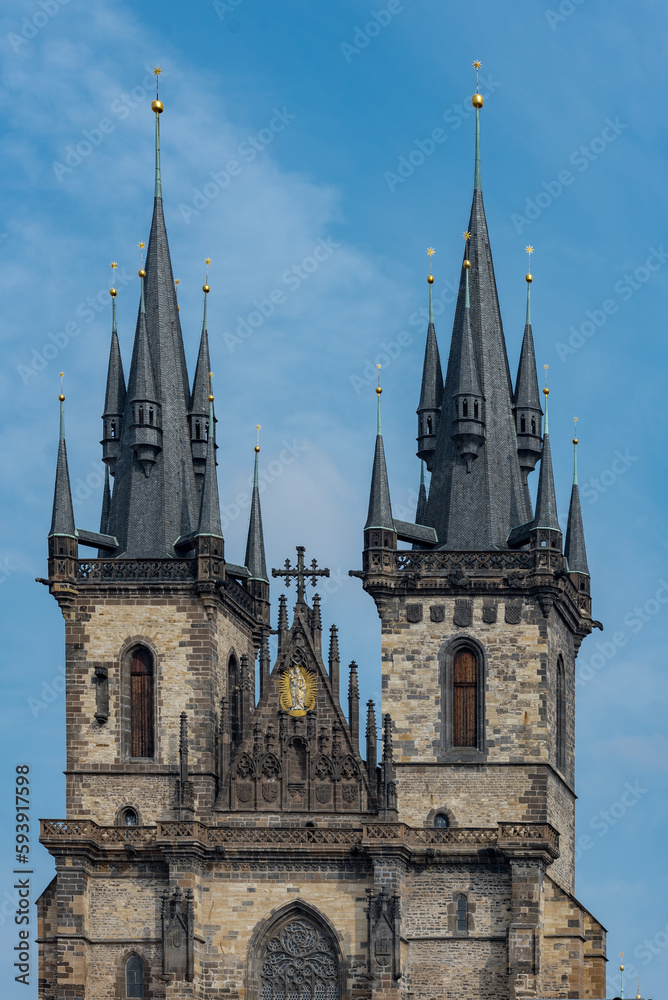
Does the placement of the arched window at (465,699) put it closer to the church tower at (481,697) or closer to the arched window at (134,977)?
the church tower at (481,697)

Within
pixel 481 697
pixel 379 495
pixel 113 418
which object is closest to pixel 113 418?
pixel 113 418

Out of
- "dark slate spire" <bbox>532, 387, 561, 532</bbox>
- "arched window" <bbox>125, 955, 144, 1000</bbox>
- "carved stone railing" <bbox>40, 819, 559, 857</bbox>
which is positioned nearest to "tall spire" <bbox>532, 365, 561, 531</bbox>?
"dark slate spire" <bbox>532, 387, 561, 532</bbox>

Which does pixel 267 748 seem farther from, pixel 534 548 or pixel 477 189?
pixel 477 189

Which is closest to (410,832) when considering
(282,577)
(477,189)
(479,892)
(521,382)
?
(479,892)

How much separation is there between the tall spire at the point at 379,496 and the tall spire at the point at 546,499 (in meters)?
3.69

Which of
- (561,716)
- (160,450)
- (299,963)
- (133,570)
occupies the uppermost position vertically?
(160,450)

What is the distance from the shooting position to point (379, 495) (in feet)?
251

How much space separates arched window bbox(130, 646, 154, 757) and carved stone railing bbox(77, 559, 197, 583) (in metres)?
1.81

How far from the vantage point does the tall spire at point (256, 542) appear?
81.8m

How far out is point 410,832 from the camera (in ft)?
242

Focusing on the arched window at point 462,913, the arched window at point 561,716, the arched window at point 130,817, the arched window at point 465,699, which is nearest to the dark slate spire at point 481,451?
the arched window at point 465,699

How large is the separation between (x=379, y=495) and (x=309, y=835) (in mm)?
8696

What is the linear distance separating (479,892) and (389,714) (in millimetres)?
4833

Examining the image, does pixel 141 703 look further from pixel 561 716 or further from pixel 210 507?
pixel 561 716
